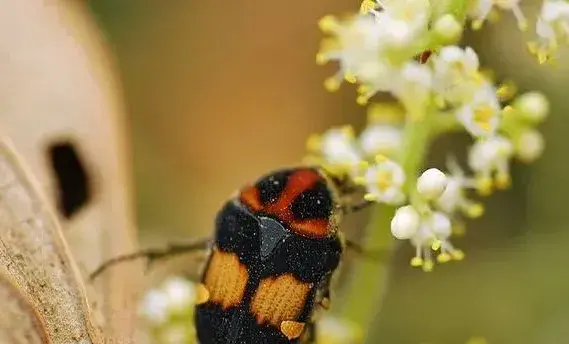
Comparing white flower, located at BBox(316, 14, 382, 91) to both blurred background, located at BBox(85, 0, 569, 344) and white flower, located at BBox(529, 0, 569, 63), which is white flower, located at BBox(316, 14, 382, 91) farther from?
blurred background, located at BBox(85, 0, 569, 344)

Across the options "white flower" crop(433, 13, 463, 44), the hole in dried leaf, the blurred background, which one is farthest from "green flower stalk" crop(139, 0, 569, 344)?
the blurred background

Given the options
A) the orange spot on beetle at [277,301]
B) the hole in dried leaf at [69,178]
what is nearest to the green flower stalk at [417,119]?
the orange spot on beetle at [277,301]

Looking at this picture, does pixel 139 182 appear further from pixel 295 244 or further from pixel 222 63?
pixel 295 244

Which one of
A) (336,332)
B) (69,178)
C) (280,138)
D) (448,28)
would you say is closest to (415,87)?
(448,28)

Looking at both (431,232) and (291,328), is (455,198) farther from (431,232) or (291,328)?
(291,328)

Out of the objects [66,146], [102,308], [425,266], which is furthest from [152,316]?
[425,266]

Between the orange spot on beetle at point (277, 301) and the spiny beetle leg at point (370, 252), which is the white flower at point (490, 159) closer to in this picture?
the spiny beetle leg at point (370, 252)
